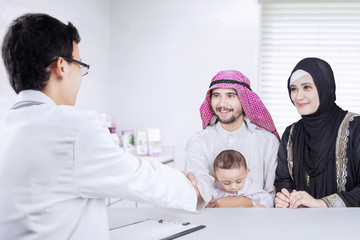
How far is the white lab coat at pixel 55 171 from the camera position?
3.30 ft

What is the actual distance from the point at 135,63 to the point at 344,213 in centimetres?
321

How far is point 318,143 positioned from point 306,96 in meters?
0.27

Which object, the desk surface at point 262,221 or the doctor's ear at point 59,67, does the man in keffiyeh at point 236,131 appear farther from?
the doctor's ear at point 59,67

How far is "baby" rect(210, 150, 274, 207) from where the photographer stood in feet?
6.95

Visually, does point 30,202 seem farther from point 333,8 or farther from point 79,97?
point 333,8

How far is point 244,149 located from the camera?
2436 millimetres

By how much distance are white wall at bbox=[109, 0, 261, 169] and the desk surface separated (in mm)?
2611

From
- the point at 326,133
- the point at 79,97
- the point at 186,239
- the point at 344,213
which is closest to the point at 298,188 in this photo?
the point at 326,133

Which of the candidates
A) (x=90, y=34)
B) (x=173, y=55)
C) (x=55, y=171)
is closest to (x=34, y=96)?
(x=55, y=171)

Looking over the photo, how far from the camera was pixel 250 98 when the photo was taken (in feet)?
7.73

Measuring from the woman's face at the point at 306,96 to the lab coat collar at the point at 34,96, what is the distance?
4.78 ft

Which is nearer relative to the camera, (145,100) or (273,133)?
(273,133)

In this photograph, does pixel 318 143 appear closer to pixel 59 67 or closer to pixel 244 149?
pixel 244 149

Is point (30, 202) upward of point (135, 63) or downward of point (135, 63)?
downward
